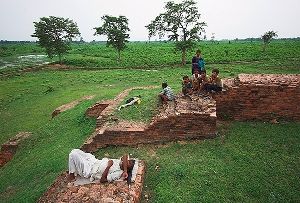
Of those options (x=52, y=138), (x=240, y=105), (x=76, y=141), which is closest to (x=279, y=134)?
(x=240, y=105)

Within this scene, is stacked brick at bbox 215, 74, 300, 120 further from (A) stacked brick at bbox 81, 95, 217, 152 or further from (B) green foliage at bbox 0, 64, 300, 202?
(A) stacked brick at bbox 81, 95, 217, 152

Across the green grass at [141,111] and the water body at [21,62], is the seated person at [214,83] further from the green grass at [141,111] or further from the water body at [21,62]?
the water body at [21,62]

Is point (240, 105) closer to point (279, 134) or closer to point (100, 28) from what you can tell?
point (279, 134)

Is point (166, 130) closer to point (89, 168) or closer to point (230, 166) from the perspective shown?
point (230, 166)

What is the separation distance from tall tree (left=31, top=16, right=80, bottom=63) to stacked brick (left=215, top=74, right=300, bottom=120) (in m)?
32.4

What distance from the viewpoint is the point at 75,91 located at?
19.7 metres

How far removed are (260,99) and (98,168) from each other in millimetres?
5206

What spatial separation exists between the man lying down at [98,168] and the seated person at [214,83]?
4118 millimetres

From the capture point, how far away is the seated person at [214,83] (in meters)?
8.97

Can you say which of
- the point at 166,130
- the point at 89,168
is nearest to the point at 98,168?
the point at 89,168

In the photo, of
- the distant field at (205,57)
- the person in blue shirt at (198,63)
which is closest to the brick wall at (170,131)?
the person in blue shirt at (198,63)

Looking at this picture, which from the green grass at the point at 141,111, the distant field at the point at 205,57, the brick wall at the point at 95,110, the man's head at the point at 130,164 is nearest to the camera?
the man's head at the point at 130,164

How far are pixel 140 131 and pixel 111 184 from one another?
2.24 meters

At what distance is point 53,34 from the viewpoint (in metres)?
37.5
